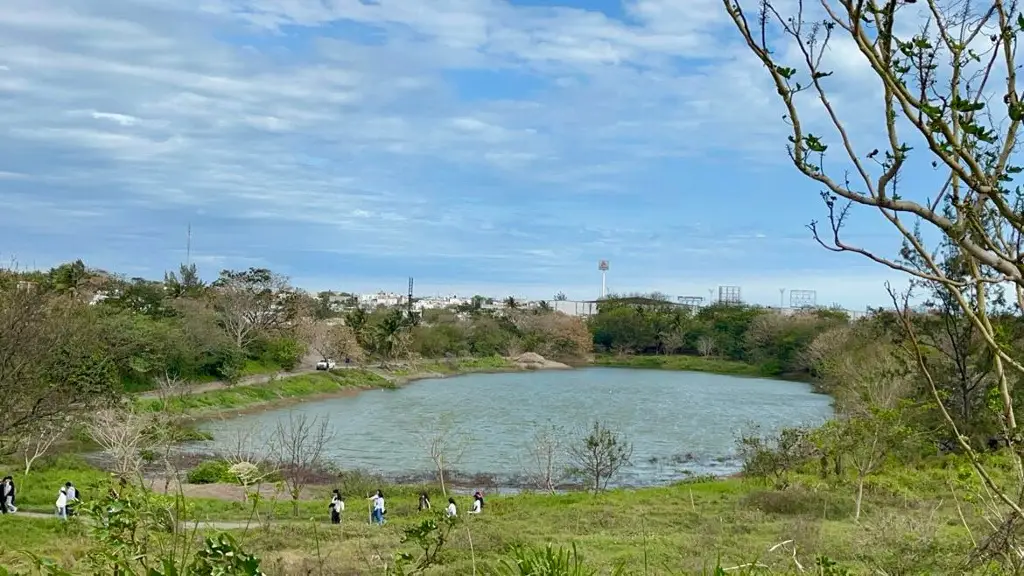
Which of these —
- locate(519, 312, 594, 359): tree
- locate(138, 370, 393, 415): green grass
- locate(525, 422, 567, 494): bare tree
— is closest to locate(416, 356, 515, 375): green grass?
locate(519, 312, 594, 359): tree

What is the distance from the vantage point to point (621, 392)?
50.9 meters

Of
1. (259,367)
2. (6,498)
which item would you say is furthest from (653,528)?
(259,367)

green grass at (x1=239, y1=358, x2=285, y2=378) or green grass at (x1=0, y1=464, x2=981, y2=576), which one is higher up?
green grass at (x1=239, y1=358, x2=285, y2=378)

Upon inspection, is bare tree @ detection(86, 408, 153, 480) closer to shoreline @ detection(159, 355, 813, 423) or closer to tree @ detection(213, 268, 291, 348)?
shoreline @ detection(159, 355, 813, 423)

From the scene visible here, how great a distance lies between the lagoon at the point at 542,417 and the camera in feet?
92.3

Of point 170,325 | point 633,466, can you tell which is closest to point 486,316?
point 170,325

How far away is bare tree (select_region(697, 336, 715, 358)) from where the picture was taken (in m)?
75.7

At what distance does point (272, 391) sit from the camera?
43.7 m

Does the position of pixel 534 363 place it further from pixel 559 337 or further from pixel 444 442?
pixel 444 442

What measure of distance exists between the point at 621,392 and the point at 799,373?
20.8 meters

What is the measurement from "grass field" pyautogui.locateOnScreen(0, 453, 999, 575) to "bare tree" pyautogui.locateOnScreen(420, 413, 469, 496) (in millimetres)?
2709

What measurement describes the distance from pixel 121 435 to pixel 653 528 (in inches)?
490

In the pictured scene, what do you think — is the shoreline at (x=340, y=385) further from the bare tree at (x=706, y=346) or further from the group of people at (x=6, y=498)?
the group of people at (x=6, y=498)

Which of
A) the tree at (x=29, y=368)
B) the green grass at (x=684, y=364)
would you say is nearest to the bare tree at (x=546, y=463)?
the tree at (x=29, y=368)
